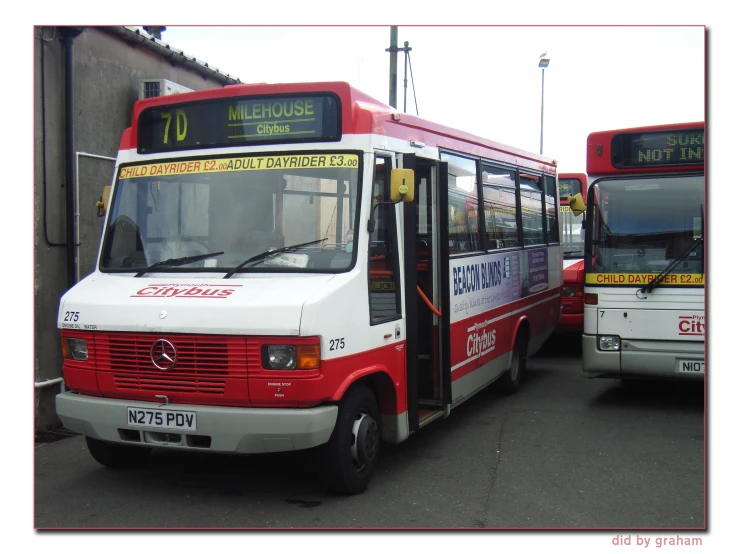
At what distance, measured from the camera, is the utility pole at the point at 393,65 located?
244 inches

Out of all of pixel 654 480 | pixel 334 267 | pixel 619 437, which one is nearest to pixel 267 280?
pixel 334 267

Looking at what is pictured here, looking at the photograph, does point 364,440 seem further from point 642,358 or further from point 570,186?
point 570,186

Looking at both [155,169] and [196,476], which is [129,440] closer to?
[196,476]

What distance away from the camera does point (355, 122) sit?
5.75 meters

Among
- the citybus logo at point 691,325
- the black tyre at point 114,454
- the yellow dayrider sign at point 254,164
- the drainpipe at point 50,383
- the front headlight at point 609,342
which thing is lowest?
the black tyre at point 114,454

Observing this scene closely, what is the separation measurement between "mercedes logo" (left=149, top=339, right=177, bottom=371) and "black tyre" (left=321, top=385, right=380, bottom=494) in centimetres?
119

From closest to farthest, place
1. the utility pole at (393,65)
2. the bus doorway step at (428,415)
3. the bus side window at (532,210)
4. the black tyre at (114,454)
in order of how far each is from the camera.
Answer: the utility pole at (393,65), the black tyre at (114,454), the bus doorway step at (428,415), the bus side window at (532,210)

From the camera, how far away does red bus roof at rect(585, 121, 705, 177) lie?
806 centimetres

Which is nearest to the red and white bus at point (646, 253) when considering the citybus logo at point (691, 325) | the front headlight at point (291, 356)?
the citybus logo at point (691, 325)

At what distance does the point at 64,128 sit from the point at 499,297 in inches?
189

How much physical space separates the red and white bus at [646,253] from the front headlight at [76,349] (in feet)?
16.9

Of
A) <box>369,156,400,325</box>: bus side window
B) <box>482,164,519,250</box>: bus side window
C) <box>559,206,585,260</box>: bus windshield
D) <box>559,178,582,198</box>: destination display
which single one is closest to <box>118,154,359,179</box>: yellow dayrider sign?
<box>369,156,400,325</box>: bus side window

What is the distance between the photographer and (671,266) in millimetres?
7992

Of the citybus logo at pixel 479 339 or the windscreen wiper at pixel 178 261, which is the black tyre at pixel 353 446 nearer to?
the windscreen wiper at pixel 178 261
